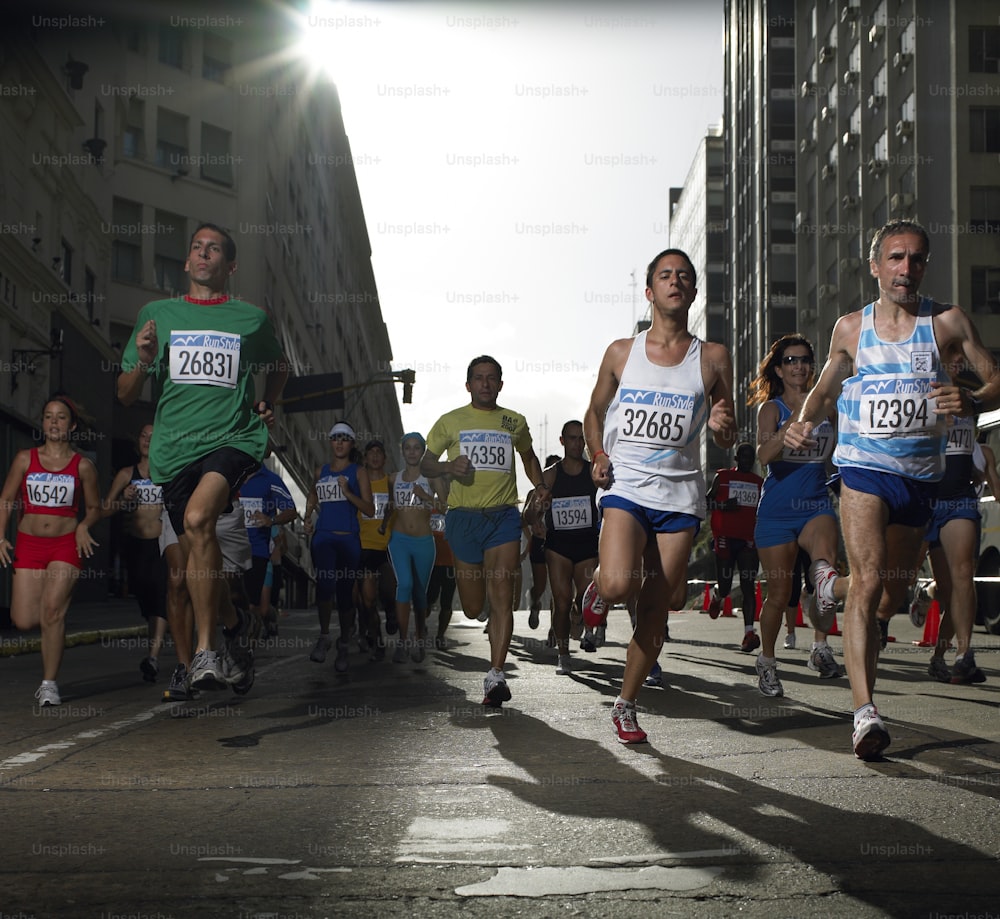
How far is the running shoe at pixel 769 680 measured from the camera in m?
8.43

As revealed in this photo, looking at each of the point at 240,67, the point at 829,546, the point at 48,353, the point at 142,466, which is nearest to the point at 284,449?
the point at 240,67

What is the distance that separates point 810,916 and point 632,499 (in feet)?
11.5

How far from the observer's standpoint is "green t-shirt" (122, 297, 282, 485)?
7406 mm

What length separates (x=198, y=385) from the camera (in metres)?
7.48

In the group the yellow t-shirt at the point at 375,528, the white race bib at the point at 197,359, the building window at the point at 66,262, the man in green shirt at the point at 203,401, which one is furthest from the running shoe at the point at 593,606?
the building window at the point at 66,262

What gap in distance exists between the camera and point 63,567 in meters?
8.66

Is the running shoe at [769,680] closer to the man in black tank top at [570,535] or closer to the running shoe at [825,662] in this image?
the running shoe at [825,662]

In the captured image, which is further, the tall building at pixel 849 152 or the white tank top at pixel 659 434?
the tall building at pixel 849 152

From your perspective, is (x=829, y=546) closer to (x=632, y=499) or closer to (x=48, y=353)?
(x=632, y=499)

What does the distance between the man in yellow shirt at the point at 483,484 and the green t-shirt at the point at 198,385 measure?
161 cm

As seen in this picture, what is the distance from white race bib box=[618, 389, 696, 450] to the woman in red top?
342 centimetres

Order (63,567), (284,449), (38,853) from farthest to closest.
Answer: (284,449)
(63,567)
(38,853)

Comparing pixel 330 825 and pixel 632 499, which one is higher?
pixel 632 499

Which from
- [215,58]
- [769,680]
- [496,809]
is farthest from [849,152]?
[496,809]
